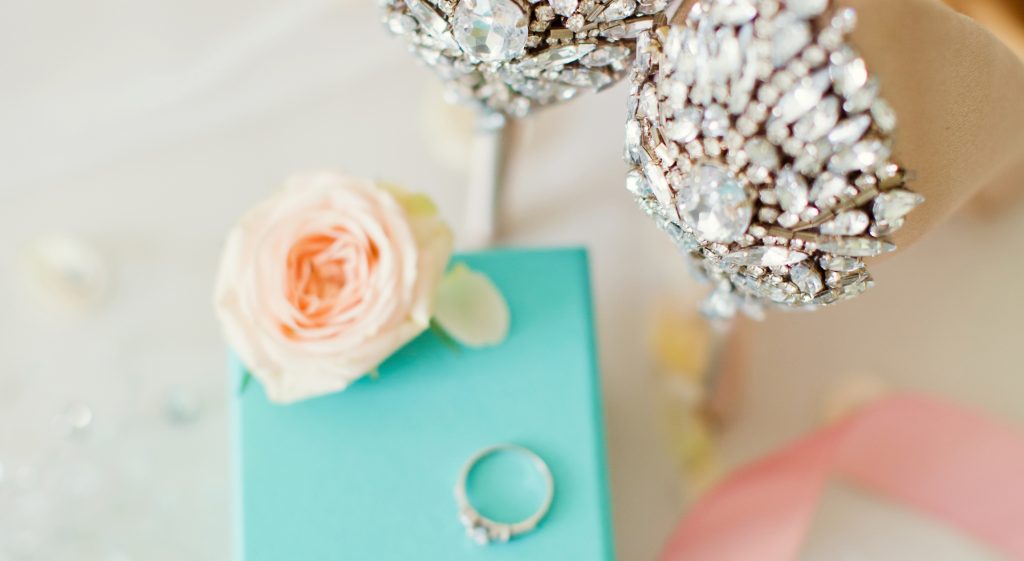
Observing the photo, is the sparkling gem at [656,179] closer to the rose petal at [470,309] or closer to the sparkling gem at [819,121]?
the sparkling gem at [819,121]

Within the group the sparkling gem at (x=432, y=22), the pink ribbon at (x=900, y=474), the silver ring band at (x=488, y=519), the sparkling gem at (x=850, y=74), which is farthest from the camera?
the pink ribbon at (x=900, y=474)

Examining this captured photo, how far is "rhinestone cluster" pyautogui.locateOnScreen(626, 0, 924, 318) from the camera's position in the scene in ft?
1.31

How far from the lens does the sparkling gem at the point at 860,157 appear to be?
40cm

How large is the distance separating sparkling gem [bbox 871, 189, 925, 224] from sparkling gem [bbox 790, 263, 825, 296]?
47 mm

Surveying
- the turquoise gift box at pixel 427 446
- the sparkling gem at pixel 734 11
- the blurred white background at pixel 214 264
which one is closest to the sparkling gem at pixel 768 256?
the sparkling gem at pixel 734 11

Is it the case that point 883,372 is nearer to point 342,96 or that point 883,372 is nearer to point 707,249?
point 707,249

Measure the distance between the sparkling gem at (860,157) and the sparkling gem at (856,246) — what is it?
0.13 feet

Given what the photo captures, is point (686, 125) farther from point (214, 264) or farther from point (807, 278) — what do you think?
point (214, 264)

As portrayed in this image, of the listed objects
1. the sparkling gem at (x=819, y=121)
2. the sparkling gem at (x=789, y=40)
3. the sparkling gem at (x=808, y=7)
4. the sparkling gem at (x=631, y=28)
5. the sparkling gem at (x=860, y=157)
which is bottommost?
the sparkling gem at (x=860, y=157)

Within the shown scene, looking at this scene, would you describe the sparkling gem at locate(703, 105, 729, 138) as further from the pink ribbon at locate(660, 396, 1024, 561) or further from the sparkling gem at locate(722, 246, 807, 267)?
the pink ribbon at locate(660, 396, 1024, 561)

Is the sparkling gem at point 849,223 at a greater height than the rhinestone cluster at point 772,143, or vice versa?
the rhinestone cluster at point 772,143

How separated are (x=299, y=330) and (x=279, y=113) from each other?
438mm

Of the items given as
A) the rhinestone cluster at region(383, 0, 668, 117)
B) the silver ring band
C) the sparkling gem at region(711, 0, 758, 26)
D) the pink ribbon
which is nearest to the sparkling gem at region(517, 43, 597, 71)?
the rhinestone cluster at region(383, 0, 668, 117)

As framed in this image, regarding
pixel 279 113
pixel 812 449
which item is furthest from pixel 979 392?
pixel 279 113
